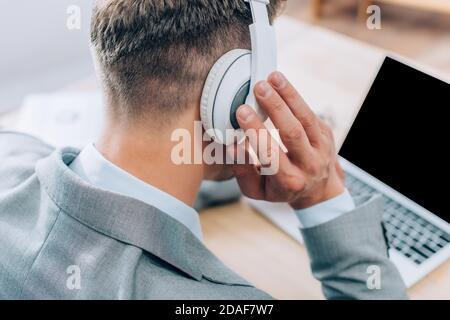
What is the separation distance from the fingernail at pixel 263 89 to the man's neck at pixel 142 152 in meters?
0.10

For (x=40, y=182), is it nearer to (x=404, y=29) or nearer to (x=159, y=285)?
(x=159, y=285)

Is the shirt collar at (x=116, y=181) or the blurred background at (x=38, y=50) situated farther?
the blurred background at (x=38, y=50)

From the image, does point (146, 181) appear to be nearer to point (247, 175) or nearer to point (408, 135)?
point (247, 175)

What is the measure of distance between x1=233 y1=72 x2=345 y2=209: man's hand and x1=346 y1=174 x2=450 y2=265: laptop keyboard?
0.41 feet

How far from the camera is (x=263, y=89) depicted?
627mm

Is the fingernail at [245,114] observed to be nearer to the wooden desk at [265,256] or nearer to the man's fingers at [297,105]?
the man's fingers at [297,105]

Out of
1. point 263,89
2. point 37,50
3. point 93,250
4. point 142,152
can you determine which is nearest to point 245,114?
point 263,89

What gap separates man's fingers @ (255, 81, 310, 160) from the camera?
0.63 meters

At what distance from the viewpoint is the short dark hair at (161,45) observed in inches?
23.4

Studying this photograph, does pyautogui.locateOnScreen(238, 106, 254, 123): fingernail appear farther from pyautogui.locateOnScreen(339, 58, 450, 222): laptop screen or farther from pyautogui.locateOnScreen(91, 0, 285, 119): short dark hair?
pyautogui.locateOnScreen(339, 58, 450, 222): laptop screen

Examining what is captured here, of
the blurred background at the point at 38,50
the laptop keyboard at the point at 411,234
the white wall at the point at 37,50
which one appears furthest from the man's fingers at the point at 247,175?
the white wall at the point at 37,50

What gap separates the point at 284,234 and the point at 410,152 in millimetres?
270
